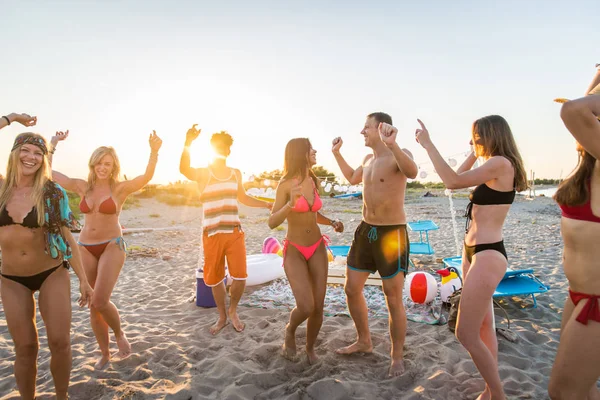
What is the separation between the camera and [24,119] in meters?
3.33

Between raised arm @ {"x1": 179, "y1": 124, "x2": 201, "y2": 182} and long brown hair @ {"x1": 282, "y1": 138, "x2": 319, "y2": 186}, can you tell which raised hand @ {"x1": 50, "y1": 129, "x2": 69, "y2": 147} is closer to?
raised arm @ {"x1": 179, "y1": 124, "x2": 201, "y2": 182}

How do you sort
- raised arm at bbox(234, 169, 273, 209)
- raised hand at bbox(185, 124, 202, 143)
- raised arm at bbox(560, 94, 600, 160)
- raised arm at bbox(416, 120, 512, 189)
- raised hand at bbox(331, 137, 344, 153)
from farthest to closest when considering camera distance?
raised arm at bbox(234, 169, 273, 209) < raised hand at bbox(185, 124, 202, 143) < raised hand at bbox(331, 137, 344, 153) < raised arm at bbox(416, 120, 512, 189) < raised arm at bbox(560, 94, 600, 160)

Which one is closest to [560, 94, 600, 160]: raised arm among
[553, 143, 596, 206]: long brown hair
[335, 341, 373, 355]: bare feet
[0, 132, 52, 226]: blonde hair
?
[553, 143, 596, 206]: long brown hair

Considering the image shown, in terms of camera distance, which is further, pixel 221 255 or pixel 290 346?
pixel 221 255

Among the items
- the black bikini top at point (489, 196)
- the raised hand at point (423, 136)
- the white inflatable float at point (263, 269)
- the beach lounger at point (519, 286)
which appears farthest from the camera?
the white inflatable float at point (263, 269)

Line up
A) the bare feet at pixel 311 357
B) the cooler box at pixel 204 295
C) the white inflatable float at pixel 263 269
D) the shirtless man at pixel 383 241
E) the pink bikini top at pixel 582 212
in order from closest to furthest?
the pink bikini top at pixel 582 212 < the shirtless man at pixel 383 241 < the bare feet at pixel 311 357 < the cooler box at pixel 204 295 < the white inflatable float at pixel 263 269

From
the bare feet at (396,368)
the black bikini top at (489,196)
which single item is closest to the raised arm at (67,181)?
the bare feet at (396,368)

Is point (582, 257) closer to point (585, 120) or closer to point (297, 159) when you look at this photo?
point (585, 120)

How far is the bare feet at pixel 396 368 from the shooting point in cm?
349

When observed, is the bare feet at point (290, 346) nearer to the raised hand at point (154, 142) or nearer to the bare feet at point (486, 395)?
the bare feet at point (486, 395)

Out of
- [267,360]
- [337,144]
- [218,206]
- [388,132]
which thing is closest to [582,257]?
[388,132]

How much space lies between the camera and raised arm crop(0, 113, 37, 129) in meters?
3.18

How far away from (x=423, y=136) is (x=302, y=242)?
155 centimetres

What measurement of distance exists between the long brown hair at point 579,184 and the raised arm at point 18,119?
4.28 metres
